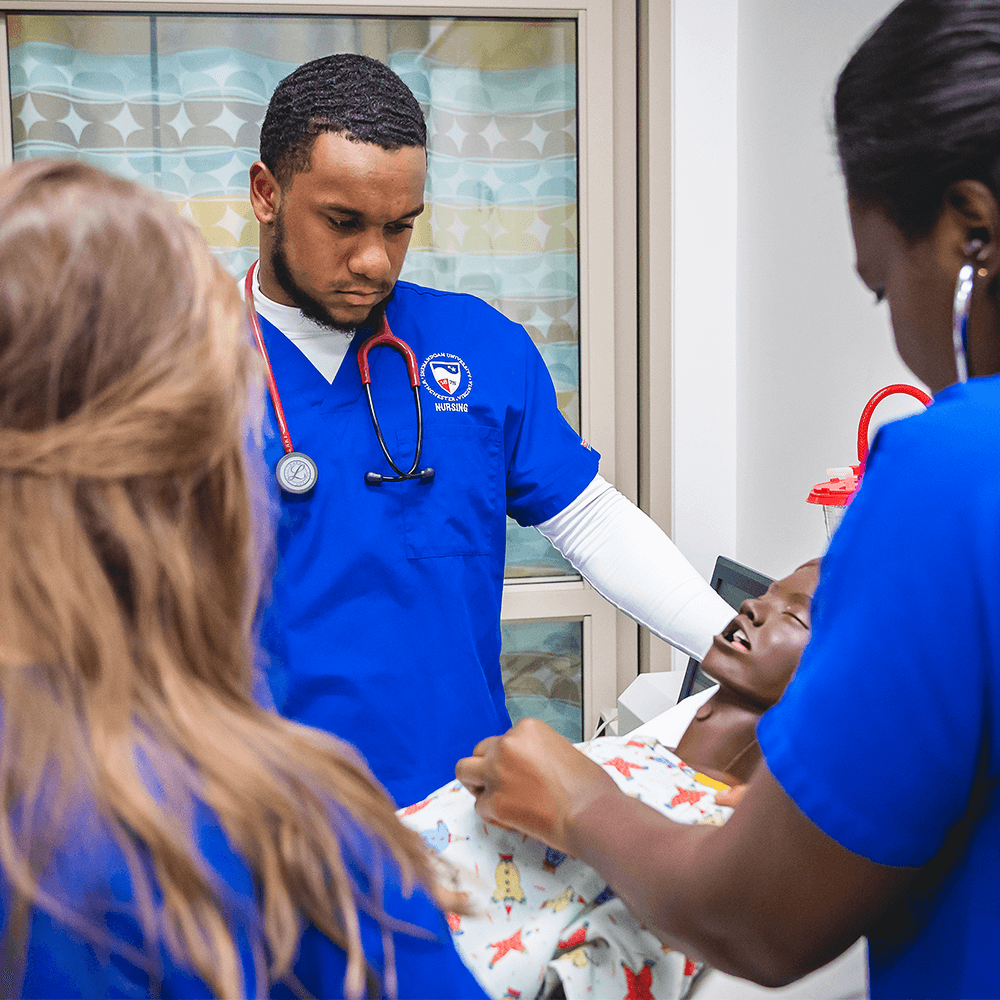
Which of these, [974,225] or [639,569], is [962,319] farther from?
[639,569]

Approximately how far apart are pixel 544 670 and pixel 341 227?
56.6 inches

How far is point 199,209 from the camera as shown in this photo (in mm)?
2139

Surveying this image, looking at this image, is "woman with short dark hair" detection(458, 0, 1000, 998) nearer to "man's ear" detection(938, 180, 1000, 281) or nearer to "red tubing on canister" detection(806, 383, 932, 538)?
"man's ear" detection(938, 180, 1000, 281)

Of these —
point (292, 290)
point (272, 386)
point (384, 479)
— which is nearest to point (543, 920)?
point (384, 479)

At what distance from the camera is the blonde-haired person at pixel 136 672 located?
0.42m

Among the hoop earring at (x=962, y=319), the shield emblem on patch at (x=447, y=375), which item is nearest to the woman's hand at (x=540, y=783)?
the hoop earring at (x=962, y=319)

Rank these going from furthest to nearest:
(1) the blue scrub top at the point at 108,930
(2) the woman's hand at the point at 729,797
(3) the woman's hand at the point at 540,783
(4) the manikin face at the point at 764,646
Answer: (4) the manikin face at the point at 764,646, (2) the woman's hand at the point at 729,797, (3) the woman's hand at the point at 540,783, (1) the blue scrub top at the point at 108,930

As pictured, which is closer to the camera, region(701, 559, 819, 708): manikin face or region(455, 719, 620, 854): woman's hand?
region(455, 719, 620, 854): woman's hand

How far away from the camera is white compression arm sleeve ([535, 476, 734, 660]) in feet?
4.19

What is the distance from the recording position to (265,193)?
1260mm

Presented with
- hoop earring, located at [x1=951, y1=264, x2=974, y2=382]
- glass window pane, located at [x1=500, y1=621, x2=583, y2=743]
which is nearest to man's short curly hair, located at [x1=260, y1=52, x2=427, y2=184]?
hoop earring, located at [x1=951, y1=264, x2=974, y2=382]

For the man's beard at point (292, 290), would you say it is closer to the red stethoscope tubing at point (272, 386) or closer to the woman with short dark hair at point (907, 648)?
the red stethoscope tubing at point (272, 386)

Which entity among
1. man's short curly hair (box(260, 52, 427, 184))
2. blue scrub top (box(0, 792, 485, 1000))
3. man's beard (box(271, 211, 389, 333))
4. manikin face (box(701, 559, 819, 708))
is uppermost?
man's short curly hair (box(260, 52, 427, 184))

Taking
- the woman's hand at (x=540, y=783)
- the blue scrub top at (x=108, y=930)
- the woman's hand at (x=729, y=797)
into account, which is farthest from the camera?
the woman's hand at (x=729, y=797)
